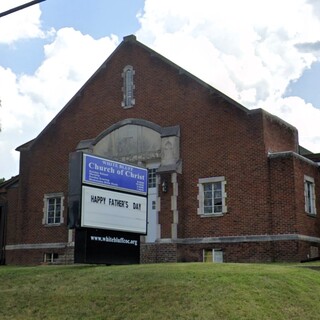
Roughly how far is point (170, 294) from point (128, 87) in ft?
53.3

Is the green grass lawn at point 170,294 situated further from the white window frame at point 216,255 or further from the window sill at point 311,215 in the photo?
the window sill at point 311,215

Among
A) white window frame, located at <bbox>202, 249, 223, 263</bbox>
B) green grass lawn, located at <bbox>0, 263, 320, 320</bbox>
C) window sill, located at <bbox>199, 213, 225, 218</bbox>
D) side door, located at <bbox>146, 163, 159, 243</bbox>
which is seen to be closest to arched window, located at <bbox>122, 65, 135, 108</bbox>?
side door, located at <bbox>146, 163, 159, 243</bbox>

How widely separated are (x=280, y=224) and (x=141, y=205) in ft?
19.0

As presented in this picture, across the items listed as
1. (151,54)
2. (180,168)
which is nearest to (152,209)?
(180,168)

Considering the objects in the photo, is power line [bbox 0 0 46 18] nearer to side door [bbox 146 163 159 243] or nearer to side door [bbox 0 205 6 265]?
side door [bbox 146 163 159 243]

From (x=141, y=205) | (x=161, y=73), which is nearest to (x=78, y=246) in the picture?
(x=141, y=205)

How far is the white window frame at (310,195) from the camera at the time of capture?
23548 mm

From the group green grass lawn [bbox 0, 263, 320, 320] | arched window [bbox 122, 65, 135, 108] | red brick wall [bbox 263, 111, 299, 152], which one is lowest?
green grass lawn [bbox 0, 263, 320, 320]

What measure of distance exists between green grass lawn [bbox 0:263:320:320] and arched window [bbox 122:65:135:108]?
12.7 meters

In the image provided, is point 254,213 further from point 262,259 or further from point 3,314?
point 3,314

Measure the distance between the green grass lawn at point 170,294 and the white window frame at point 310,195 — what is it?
8127 mm

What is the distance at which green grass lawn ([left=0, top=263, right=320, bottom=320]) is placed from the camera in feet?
38.8

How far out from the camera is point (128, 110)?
88.6 ft

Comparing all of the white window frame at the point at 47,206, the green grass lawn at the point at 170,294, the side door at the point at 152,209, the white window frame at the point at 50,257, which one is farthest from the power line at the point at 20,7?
the white window frame at the point at 50,257
